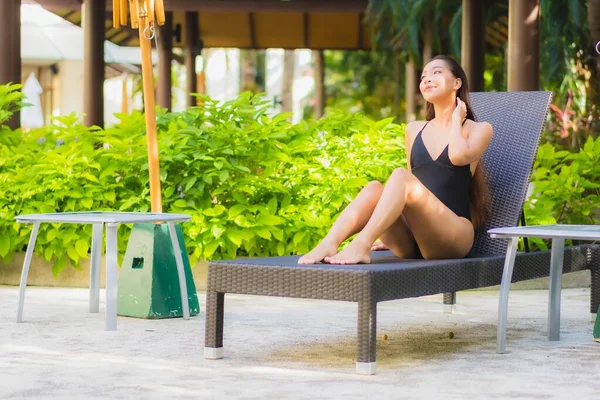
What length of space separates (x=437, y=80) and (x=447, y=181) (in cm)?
45

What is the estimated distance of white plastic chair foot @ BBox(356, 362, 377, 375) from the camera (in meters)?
3.83

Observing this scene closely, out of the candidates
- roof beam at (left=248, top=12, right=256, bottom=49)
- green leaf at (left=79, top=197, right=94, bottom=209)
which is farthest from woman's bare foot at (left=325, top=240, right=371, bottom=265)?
roof beam at (left=248, top=12, right=256, bottom=49)

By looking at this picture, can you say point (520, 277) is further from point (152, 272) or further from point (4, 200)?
point (4, 200)

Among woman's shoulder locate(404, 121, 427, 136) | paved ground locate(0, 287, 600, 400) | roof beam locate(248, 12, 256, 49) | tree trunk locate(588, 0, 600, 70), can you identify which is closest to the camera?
paved ground locate(0, 287, 600, 400)

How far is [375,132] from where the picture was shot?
6.93 m

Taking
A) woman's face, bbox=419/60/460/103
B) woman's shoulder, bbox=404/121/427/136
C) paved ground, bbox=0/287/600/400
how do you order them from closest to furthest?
paved ground, bbox=0/287/600/400 < woman's face, bbox=419/60/460/103 < woman's shoulder, bbox=404/121/427/136

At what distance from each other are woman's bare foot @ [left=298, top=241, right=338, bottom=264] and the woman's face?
3.42 feet

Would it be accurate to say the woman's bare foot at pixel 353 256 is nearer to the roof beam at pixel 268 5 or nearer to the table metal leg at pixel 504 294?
the table metal leg at pixel 504 294

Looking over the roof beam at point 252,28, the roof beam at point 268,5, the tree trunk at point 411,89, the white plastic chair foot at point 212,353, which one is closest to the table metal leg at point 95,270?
the white plastic chair foot at point 212,353

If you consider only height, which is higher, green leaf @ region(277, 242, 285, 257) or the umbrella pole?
the umbrella pole

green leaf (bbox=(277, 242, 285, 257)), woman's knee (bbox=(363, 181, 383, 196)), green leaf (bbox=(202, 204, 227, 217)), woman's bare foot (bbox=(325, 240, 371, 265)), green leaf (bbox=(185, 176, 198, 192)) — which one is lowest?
green leaf (bbox=(277, 242, 285, 257))

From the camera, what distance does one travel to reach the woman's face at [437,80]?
190 inches

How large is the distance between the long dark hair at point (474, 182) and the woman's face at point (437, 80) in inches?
1.1

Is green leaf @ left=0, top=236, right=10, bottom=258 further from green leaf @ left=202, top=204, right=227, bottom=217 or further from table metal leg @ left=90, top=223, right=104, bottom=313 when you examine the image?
green leaf @ left=202, top=204, right=227, bottom=217
